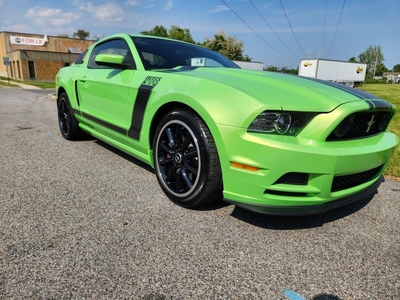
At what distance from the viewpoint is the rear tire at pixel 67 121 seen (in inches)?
175

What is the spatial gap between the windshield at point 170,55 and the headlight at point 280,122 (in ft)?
4.88

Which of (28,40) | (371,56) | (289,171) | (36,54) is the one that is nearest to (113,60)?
(289,171)

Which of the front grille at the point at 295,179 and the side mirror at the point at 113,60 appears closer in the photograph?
the front grille at the point at 295,179

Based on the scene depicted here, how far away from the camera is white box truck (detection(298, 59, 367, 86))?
2833 cm

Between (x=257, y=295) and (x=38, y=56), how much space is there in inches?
1636

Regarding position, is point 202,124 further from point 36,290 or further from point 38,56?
point 38,56

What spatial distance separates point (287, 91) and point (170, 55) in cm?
160

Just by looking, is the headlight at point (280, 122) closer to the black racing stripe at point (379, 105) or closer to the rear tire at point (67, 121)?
the black racing stripe at point (379, 105)

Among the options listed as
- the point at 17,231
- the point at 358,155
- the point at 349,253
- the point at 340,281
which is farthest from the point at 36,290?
the point at 358,155

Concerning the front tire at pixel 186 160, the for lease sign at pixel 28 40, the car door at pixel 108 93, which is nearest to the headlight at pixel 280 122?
the front tire at pixel 186 160

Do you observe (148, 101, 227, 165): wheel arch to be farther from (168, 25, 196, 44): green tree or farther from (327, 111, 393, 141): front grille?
(168, 25, 196, 44): green tree

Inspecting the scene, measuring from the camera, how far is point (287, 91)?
2.14m

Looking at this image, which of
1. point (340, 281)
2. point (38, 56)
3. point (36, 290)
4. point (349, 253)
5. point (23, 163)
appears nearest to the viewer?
point (36, 290)

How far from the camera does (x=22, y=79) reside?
36.2 m
